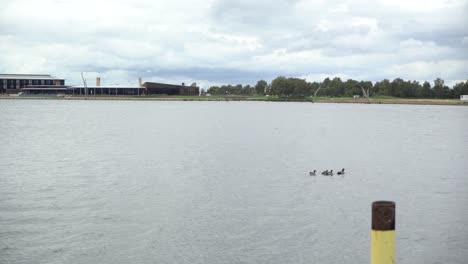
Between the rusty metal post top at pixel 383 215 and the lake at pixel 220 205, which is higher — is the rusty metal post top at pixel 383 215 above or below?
above

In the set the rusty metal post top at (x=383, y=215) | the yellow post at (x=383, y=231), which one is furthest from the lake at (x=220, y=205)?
the rusty metal post top at (x=383, y=215)

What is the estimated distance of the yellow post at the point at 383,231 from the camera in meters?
7.96

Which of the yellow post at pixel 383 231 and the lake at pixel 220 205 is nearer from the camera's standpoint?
the yellow post at pixel 383 231

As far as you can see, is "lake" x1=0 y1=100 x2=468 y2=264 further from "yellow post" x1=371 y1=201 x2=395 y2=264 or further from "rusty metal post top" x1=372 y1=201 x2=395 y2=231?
"rusty metal post top" x1=372 y1=201 x2=395 y2=231

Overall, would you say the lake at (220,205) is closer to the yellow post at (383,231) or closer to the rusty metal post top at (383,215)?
the yellow post at (383,231)

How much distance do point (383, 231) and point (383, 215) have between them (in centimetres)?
24

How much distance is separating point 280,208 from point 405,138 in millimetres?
58509

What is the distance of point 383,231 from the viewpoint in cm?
809

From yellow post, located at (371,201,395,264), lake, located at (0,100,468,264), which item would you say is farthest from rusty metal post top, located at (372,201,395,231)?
lake, located at (0,100,468,264)

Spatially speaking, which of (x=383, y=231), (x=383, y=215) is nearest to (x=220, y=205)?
(x=383, y=231)

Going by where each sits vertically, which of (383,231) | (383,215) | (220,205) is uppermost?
(383,215)

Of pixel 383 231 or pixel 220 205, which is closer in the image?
pixel 383 231

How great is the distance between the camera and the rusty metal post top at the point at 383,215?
26.1 ft

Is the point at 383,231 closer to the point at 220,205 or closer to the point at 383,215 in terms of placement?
the point at 383,215
